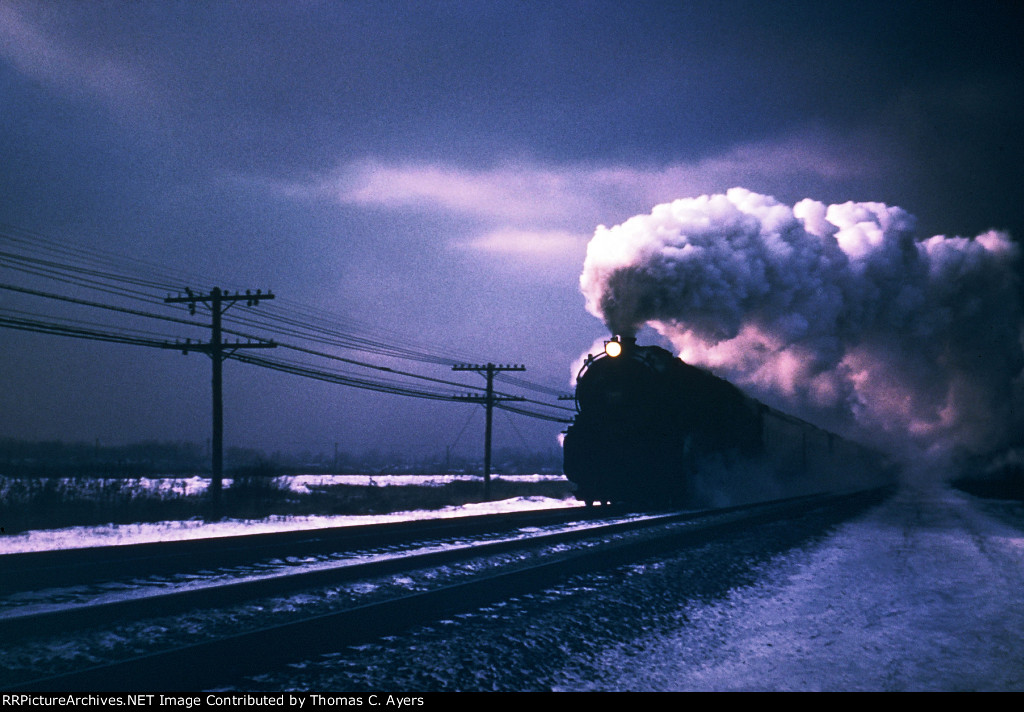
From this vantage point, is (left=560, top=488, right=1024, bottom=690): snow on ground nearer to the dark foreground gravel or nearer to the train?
the dark foreground gravel

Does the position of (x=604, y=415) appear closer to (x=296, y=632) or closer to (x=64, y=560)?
(x=64, y=560)

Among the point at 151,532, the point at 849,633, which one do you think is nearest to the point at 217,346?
the point at 151,532

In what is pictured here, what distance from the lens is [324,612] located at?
20.1 feet

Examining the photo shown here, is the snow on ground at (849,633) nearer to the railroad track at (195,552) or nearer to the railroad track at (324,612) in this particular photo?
the railroad track at (324,612)

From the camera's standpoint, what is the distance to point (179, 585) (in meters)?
7.22

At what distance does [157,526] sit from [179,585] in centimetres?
954

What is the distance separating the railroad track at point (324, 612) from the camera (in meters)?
3.98

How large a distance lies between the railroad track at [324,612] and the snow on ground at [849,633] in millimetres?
1655

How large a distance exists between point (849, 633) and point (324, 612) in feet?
14.3

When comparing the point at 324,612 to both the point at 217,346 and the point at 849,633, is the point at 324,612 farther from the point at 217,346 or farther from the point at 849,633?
the point at 217,346

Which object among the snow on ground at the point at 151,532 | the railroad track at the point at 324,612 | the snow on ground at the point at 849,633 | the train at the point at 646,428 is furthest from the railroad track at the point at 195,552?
the snow on ground at the point at 849,633

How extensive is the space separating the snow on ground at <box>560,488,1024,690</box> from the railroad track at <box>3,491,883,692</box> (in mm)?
1655

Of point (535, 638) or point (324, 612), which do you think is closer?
point (535, 638)
